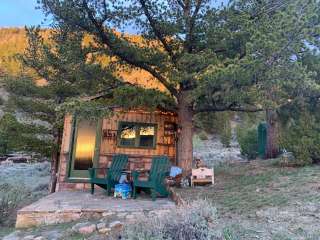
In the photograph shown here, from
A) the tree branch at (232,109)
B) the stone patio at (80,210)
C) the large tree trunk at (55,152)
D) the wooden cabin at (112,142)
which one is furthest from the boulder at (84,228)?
the large tree trunk at (55,152)

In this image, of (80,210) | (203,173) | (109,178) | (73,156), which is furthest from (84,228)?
(73,156)

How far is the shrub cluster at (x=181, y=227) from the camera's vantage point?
332cm

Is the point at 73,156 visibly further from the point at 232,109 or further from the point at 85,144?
the point at 232,109

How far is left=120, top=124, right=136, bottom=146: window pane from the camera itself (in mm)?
8828

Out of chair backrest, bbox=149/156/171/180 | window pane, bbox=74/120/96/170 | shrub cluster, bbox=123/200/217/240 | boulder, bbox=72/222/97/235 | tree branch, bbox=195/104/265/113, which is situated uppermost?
tree branch, bbox=195/104/265/113

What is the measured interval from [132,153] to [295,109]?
13.4ft

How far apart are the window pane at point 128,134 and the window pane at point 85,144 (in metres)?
0.70

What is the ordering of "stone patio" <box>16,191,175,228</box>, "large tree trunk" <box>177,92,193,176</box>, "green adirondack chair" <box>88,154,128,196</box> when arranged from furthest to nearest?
"large tree trunk" <box>177,92,193,176</box>, "green adirondack chair" <box>88,154,128,196</box>, "stone patio" <box>16,191,175,228</box>

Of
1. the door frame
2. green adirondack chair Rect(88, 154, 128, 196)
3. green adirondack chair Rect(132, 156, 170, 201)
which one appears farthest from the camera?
the door frame

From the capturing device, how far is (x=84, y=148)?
8734mm

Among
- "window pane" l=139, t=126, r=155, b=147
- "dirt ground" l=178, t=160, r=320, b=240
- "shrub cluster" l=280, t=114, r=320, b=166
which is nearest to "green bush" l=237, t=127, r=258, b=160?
"shrub cluster" l=280, t=114, r=320, b=166

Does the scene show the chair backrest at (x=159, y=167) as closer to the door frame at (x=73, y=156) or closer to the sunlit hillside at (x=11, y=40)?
the door frame at (x=73, y=156)

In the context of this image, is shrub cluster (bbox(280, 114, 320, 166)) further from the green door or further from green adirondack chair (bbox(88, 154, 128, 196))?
the green door

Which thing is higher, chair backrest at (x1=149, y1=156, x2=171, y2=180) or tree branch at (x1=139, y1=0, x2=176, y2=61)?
tree branch at (x1=139, y1=0, x2=176, y2=61)
